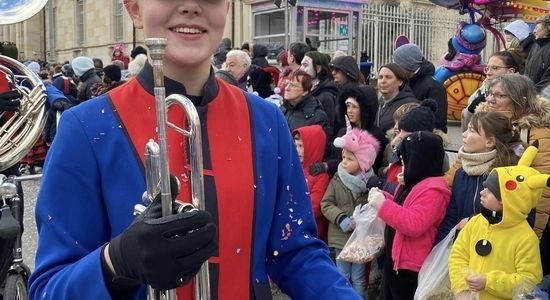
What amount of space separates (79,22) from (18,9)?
3113 cm

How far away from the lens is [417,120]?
3885 millimetres

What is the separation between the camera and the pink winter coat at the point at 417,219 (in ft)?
11.2

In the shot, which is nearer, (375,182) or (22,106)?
(22,106)

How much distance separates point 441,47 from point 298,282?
12105mm

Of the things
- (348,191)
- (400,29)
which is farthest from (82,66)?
(348,191)

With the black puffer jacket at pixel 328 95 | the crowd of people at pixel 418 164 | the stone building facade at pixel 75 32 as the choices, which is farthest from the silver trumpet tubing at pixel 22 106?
the stone building facade at pixel 75 32

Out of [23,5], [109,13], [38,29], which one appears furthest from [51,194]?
[38,29]

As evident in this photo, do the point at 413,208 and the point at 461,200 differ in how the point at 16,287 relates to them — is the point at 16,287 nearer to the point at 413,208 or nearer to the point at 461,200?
the point at 413,208

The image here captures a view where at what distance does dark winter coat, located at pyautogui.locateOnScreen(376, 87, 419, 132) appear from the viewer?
4556 millimetres

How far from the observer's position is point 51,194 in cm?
131

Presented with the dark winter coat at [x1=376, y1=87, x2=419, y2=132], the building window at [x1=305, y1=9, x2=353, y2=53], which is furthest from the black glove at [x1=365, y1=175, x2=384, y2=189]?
the building window at [x1=305, y1=9, x2=353, y2=53]

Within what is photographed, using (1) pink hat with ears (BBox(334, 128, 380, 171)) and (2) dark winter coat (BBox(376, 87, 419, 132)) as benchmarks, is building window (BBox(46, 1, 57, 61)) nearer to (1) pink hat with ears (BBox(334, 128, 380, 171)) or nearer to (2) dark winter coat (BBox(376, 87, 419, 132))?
(2) dark winter coat (BBox(376, 87, 419, 132))

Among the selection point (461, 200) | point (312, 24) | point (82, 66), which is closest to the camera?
point (461, 200)

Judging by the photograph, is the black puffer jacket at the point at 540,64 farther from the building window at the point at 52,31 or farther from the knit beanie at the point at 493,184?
the building window at the point at 52,31
